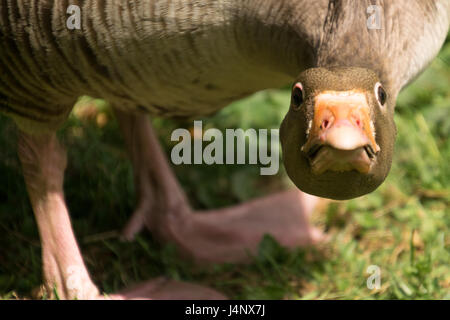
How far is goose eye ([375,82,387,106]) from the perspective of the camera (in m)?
1.94

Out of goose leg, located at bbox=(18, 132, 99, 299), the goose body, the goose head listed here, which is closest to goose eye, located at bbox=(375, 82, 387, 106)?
the goose head

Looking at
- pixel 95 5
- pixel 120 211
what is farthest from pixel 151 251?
pixel 95 5

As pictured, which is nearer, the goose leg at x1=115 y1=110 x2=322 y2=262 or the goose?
the goose

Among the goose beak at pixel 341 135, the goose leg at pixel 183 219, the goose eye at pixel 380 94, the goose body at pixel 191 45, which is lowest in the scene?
the goose leg at pixel 183 219

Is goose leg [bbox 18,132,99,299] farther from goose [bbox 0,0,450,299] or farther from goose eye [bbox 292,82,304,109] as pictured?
goose eye [bbox 292,82,304,109]

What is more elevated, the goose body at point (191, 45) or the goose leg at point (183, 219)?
the goose body at point (191, 45)

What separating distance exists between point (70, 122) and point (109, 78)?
141 cm

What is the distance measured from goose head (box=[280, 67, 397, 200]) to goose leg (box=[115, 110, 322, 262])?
4.94ft

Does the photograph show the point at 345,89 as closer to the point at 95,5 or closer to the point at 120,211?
the point at 95,5

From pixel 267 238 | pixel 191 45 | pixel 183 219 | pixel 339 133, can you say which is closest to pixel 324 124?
pixel 339 133

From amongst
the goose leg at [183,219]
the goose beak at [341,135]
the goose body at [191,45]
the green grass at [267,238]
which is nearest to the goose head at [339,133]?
the goose beak at [341,135]

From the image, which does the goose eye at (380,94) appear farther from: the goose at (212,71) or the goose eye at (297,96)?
the goose eye at (297,96)

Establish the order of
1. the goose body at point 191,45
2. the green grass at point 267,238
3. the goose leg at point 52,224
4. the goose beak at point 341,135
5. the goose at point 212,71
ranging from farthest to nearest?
1. the green grass at point 267,238
2. the goose leg at point 52,224
3. the goose body at point 191,45
4. the goose at point 212,71
5. the goose beak at point 341,135

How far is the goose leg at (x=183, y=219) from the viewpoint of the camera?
3.48m
